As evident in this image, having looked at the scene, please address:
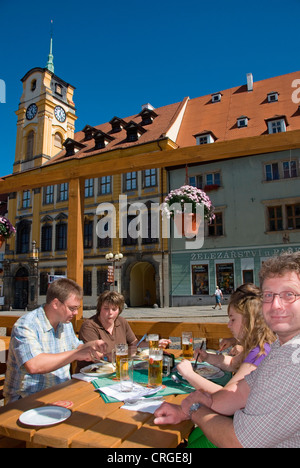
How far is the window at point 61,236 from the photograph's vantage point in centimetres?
2450

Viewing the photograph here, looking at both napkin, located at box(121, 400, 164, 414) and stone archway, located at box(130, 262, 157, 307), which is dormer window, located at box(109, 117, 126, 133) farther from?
napkin, located at box(121, 400, 164, 414)

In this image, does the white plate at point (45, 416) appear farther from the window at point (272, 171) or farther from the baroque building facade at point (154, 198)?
the window at point (272, 171)

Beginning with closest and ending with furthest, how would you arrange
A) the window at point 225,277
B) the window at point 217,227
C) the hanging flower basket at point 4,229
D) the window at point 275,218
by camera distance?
the hanging flower basket at point 4,229
the window at point 275,218
the window at point 225,277
the window at point 217,227

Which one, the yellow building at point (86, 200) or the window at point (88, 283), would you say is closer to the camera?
the yellow building at point (86, 200)

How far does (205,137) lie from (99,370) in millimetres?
19613

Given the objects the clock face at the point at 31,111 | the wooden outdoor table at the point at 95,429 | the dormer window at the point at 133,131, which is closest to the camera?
the wooden outdoor table at the point at 95,429

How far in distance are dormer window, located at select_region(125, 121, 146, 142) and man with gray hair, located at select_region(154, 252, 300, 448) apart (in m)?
22.6

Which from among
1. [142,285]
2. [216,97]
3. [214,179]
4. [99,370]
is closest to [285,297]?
[99,370]

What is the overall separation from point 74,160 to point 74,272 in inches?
879

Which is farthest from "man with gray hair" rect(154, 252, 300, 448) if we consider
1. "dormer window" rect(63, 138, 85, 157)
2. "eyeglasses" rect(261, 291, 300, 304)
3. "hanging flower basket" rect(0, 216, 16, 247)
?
"dormer window" rect(63, 138, 85, 157)

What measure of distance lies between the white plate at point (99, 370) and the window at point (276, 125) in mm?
18806

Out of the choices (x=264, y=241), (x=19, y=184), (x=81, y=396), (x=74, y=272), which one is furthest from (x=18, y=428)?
(x=264, y=241)

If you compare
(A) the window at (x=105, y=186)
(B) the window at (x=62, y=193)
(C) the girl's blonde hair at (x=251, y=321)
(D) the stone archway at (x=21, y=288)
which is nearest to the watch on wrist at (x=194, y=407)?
(C) the girl's blonde hair at (x=251, y=321)

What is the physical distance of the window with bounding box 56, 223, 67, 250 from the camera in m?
24.5
